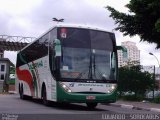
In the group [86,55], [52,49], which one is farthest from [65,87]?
[52,49]

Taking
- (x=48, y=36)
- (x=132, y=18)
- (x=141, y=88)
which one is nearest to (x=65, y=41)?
(x=48, y=36)

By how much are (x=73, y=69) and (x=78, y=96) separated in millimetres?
1182

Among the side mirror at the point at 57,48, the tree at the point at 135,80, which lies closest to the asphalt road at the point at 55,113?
the side mirror at the point at 57,48

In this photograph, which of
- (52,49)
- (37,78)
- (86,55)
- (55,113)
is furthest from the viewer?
(37,78)

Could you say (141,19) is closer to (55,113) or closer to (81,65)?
(81,65)

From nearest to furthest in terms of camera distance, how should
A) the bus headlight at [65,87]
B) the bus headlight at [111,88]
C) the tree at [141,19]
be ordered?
the bus headlight at [65,87]
the bus headlight at [111,88]
the tree at [141,19]

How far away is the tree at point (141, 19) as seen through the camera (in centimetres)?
2541

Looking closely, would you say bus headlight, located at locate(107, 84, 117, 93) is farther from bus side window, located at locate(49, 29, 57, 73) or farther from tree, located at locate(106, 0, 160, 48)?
tree, located at locate(106, 0, 160, 48)

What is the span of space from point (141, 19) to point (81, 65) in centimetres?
862

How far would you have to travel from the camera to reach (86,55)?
769 inches

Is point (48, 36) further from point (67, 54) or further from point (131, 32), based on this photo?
point (131, 32)

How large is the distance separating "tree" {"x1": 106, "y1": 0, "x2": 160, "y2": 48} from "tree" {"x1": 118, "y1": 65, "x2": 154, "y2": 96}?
4.99 m

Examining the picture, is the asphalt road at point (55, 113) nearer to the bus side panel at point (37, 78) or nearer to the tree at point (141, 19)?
the bus side panel at point (37, 78)

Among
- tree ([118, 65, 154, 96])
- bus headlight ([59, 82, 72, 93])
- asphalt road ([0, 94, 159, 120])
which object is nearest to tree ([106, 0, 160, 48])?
Answer: tree ([118, 65, 154, 96])
